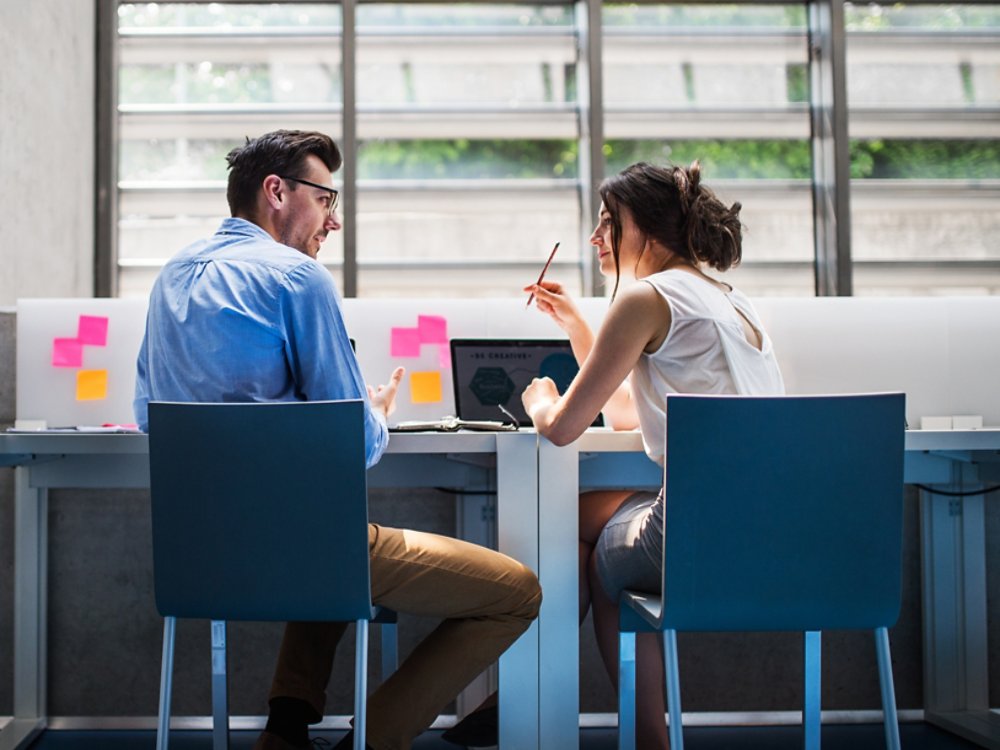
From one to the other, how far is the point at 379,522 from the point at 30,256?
4.58ft

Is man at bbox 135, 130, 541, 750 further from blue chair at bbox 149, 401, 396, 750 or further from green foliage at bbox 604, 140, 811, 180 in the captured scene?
green foliage at bbox 604, 140, 811, 180


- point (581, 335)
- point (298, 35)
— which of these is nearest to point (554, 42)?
point (298, 35)

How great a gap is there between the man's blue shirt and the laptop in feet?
2.32

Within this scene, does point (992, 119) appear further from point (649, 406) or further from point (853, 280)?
point (649, 406)

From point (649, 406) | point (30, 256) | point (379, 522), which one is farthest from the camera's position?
point (30, 256)

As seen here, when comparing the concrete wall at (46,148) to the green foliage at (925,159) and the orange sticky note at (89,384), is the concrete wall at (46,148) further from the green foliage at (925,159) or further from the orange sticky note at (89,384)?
the green foliage at (925,159)

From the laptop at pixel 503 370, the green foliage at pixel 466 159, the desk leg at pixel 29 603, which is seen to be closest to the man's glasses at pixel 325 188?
the laptop at pixel 503 370

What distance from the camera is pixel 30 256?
2.94m

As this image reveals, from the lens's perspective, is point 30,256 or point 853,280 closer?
point 30,256

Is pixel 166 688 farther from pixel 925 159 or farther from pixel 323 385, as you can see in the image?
pixel 925 159

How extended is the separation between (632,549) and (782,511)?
0.31m

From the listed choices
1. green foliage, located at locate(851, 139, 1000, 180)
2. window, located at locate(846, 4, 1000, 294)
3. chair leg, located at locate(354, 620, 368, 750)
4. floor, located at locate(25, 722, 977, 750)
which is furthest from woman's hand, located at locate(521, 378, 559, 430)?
green foliage, located at locate(851, 139, 1000, 180)

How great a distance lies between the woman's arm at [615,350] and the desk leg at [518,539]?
0.11 metres

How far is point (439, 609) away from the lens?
1543mm
